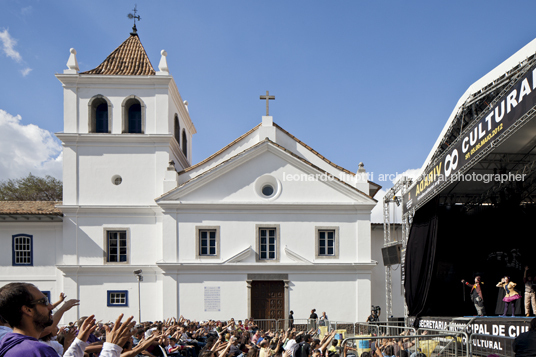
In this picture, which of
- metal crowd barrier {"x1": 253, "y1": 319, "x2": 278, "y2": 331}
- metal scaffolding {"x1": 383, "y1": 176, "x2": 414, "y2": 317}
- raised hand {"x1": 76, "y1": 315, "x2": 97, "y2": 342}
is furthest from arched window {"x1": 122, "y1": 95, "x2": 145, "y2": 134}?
raised hand {"x1": 76, "y1": 315, "x2": 97, "y2": 342}

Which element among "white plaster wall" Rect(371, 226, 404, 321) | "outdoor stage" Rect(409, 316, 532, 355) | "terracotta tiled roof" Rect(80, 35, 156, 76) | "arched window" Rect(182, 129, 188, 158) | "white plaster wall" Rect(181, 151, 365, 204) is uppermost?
"terracotta tiled roof" Rect(80, 35, 156, 76)

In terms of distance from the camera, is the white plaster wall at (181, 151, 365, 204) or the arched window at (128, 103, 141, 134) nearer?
the white plaster wall at (181, 151, 365, 204)

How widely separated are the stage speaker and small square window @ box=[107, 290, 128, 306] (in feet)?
46.0

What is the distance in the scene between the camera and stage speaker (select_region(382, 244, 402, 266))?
19797 mm

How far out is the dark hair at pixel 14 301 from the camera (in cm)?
268

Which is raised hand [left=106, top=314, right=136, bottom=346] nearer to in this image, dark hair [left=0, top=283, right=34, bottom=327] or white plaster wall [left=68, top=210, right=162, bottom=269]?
dark hair [left=0, top=283, right=34, bottom=327]

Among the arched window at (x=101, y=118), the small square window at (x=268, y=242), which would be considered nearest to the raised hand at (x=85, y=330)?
the small square window at (x=268, y=242)

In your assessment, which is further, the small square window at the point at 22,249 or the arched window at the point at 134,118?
the arched window at the point at 134,118

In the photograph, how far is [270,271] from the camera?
25.5 m

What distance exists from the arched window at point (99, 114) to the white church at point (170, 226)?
0.06m

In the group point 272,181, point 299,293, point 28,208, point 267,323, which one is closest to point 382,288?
point 299,293

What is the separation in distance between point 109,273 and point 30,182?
27797mm

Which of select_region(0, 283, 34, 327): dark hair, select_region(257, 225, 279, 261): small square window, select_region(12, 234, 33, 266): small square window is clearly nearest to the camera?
select_region(0, 283, 34, 327): dark hair

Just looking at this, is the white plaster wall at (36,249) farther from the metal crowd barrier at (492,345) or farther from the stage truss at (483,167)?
the metal crowd barrier at (492,345)
